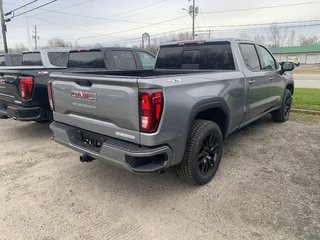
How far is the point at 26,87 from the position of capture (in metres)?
5.36

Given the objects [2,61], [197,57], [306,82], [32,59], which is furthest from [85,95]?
[306,82]

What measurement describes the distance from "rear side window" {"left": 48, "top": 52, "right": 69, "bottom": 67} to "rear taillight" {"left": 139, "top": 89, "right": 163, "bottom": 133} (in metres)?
6.22

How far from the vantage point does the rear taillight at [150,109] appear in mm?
2686

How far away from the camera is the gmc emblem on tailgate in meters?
3.13

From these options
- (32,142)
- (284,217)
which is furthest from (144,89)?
(32,142)

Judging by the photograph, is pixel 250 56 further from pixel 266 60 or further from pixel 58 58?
pixel 58 58

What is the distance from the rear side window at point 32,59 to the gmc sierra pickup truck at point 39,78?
2237mm

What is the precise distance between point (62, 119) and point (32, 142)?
2.41 meters

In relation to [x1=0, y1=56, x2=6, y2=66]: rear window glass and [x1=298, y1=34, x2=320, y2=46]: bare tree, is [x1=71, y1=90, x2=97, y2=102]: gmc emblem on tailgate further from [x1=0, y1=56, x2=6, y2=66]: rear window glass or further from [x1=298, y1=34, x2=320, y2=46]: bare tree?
[x1=298, y1=34, x2=320, y2=46]: bare tree

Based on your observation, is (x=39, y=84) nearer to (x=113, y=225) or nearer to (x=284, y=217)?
(x=113, y=225)

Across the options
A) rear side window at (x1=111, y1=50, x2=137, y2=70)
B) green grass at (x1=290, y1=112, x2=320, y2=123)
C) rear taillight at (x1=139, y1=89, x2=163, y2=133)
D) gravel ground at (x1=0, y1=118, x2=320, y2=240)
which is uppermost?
rear side window at (x1=111, y1=50, x2=137, y2=70)

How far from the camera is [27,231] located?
2838 millimetres

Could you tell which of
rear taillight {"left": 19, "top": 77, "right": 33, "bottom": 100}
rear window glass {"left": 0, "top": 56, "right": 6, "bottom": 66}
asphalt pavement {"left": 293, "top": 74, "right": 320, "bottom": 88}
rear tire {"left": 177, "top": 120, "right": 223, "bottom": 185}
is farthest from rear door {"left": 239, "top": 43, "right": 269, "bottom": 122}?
asphalt pavement {"left": 293, "top": 74, "right": 320, "bottom": 88}

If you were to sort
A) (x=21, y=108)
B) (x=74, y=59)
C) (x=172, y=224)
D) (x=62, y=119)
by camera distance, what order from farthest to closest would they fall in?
1. (x=74, y=59)
2. (x=21, y=108)
3. (x=62, y=119)
4. (x=172, y=224)
